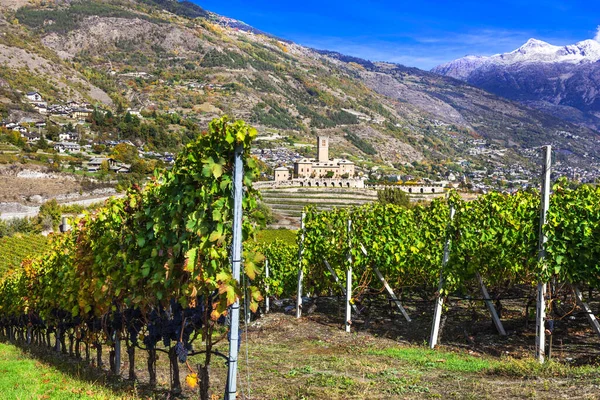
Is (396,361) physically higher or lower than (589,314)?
lower

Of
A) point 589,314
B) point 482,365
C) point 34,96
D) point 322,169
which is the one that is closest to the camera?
point 482,365

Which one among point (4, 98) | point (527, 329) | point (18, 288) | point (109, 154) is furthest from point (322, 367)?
point (4, 98)

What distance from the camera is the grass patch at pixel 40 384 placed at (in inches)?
236

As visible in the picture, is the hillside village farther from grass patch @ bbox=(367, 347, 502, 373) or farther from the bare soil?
grass patch @ bbox=(367, 347, 502, 373)

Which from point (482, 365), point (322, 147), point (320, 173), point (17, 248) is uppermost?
point (322, 147)

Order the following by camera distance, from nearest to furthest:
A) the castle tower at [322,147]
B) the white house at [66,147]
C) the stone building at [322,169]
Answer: the white house at [66,147], the stone building at [322,169], the castle tower at [322,147]

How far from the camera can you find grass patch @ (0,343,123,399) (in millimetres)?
5992

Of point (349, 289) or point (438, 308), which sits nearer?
point (438, 308)

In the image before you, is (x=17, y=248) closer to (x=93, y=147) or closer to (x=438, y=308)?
(x=438, y=308)

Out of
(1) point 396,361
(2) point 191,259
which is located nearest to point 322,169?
(1) point 396,361

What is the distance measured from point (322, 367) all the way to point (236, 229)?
14.9 ft

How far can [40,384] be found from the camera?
23.2 ft

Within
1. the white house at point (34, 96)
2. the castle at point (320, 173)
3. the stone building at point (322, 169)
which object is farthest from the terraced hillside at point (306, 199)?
the white house at point (34, 96)

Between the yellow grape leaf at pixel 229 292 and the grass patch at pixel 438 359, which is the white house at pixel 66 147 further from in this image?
the yellow grape leaf at pixel 229 292
